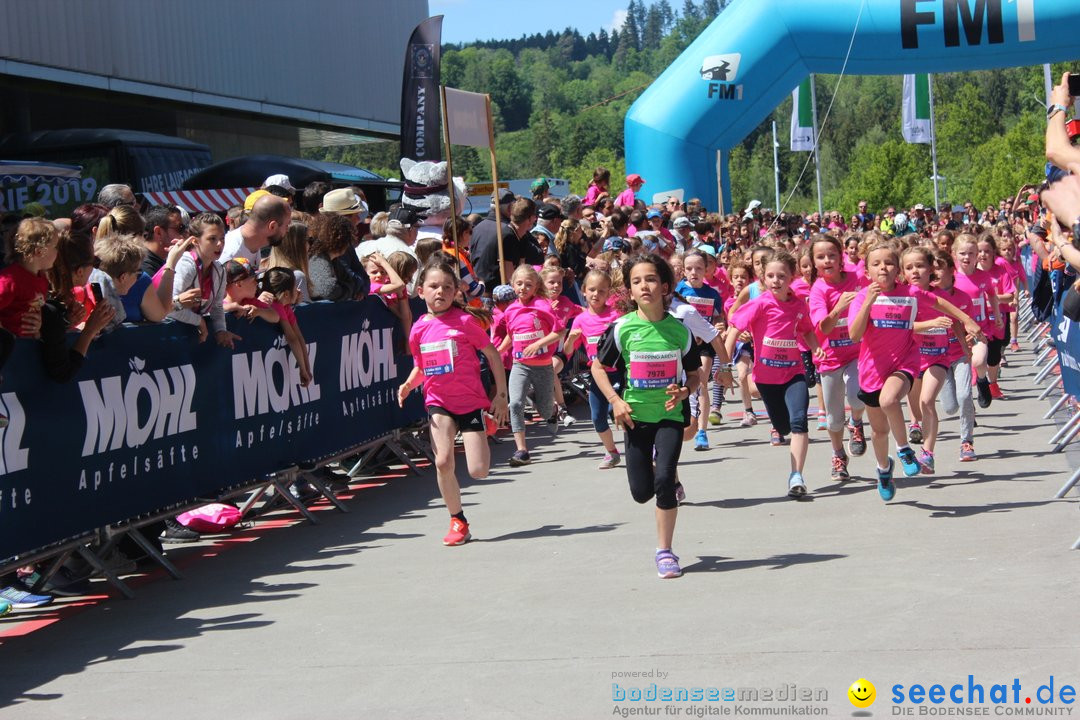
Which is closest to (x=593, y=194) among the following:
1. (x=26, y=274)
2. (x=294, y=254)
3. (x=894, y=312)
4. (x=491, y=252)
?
(x=491, y=252)

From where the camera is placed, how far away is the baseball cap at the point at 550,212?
15.9 meters

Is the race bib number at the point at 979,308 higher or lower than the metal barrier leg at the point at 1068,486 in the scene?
higher

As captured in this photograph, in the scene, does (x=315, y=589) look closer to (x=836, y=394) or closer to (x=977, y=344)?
(x=836, y=394)

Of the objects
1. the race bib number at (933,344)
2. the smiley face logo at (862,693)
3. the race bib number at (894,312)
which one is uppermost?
the race bib number at (894,312)

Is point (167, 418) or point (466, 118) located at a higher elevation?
point (466, 118)

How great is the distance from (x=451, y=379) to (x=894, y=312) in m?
3.11

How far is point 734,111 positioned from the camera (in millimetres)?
22359

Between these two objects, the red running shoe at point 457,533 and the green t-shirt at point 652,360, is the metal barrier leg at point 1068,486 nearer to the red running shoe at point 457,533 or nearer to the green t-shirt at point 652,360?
the green t-shirt at point 652,360

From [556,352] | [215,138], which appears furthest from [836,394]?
[215,138]

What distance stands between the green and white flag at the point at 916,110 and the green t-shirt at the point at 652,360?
3771cm

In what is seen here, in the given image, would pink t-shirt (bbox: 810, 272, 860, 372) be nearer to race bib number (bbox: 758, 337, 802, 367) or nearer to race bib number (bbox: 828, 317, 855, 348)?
race bib number (bbox: 828, 317, 855, 348)

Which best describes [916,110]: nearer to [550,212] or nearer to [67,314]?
[550,212]

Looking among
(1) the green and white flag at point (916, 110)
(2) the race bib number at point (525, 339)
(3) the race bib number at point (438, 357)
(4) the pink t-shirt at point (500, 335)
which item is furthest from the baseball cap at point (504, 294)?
(1) the green and white flag at point (916, 110)

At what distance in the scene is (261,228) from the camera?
9.71m
